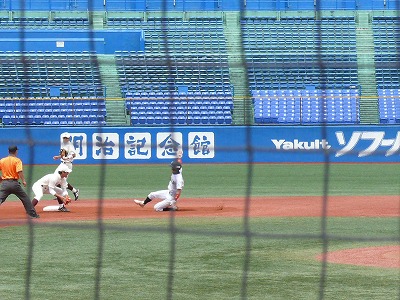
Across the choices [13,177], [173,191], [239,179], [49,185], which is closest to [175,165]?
[173,191]

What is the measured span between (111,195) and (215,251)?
28.4 feet

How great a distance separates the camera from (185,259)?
1034cm

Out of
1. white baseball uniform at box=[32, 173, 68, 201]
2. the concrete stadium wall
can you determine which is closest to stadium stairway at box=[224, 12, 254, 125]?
the concrete stadium wall

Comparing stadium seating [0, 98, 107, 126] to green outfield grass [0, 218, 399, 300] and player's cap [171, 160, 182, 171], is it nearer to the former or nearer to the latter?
player's cap [171, 160, 182, 171]

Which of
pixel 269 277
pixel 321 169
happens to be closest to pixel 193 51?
pixel 321 169

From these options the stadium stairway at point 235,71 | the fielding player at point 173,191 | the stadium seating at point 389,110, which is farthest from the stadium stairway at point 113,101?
the fielding player at point 173,191

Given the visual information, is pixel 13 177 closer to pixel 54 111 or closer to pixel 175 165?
pixel 175 165

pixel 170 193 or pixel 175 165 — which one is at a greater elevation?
pixel 175 165

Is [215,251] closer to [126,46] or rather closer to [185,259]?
[185,259]

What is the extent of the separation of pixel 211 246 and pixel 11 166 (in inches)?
147

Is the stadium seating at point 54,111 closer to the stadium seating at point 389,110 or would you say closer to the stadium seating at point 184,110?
the stadium seating at point 184,110

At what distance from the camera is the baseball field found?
8.16 metres

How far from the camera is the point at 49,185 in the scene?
601 inches

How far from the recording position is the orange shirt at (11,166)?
44.3 ft
